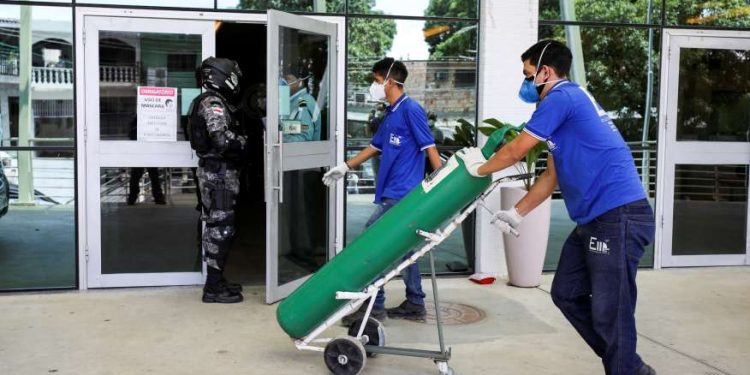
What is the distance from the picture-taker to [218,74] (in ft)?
17.6

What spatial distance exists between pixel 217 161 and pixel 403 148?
4.50ft

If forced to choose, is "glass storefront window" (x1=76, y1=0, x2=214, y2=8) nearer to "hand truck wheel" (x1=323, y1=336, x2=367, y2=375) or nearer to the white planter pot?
the white planter pot

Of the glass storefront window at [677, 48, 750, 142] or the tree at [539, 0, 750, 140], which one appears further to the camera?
the glass storefront window at [677, 48, 750, 142]

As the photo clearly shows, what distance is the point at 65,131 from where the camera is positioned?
224 inches

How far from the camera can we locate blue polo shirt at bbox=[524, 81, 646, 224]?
3.38m

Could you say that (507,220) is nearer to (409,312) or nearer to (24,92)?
(409,312)

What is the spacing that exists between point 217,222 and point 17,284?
166cm

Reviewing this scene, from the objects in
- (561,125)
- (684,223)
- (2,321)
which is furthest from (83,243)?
(684,223)

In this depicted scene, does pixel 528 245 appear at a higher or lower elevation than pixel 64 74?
lower

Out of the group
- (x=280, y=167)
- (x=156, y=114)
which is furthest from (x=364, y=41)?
(x=156, y=114)

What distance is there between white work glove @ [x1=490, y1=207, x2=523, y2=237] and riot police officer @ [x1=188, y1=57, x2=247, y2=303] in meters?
2.37

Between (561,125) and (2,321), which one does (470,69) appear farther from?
(2,321)

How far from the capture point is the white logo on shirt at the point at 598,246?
11.1 ft

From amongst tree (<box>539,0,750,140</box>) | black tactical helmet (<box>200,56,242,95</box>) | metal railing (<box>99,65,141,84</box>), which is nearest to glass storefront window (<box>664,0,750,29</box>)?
tree (<box>539,0,750,140</box>)
